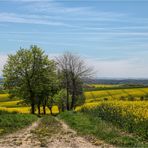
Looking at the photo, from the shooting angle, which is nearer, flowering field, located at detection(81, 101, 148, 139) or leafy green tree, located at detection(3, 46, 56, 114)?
flowering field, located at detection(81, 101, 148, 139)

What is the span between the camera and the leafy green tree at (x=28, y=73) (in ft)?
230

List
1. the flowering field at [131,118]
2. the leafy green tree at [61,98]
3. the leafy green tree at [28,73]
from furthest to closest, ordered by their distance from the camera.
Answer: the leafy green tree at [61,98] → the leafy green tree at [28,73] → the flowering field at [131,118]

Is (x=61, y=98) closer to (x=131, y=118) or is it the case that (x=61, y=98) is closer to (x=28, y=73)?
(x=28, y=73)

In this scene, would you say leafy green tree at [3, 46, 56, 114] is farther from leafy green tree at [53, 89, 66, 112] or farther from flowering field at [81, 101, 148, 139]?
flowering field at [81, 101, 148, 139]

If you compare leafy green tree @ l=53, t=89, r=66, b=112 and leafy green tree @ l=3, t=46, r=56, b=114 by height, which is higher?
leafy green tree @ l=3, t=46, r=56, b=114

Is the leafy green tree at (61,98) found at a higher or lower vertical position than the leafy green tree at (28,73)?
lower

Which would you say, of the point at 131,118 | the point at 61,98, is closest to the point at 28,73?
the point at 61,98

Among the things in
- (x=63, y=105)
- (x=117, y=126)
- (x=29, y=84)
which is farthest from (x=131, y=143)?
(x=63, y=105)

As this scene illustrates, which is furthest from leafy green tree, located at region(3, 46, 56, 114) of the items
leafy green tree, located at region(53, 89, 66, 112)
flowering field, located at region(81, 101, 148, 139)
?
flowering field, located at region(81, 101, 148, 139)

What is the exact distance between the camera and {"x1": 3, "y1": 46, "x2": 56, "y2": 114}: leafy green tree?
7006 cm

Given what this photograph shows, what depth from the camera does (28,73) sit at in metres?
70.2

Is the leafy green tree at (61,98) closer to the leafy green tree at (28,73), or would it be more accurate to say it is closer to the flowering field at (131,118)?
the leafy green tree at (28,73)

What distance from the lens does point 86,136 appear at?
22.9m

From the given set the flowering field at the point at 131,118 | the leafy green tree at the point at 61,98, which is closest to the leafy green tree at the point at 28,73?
the leafy green tree at the point at 61,98
